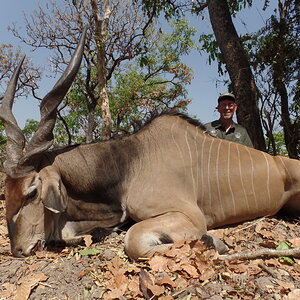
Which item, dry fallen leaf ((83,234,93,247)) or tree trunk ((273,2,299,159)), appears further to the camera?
tree trunk ((273,2,299,159))

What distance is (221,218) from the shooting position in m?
2.91

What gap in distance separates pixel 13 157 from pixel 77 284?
1.21 metres

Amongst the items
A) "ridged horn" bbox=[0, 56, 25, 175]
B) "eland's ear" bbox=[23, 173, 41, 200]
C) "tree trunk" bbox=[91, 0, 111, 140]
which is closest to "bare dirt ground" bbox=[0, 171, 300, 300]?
"eland's ear" bbox=[23, 173, 41, 200]

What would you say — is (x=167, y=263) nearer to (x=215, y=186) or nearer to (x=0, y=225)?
(x=215, y=186)

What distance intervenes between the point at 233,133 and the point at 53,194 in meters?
2.79

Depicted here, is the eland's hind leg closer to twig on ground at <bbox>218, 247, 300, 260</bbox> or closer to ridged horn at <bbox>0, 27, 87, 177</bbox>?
twig on ground at <bbox>218, 247, 300, 260</bbox>

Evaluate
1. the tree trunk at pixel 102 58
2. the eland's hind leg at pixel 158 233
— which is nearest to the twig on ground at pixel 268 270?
the eland's hind leg at pixel 158 233

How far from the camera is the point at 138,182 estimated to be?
2771 mm

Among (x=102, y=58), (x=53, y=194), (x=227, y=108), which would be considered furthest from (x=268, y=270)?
(x=102, y=58)

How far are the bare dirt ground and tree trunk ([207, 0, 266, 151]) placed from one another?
2.75m

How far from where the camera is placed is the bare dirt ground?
1.72 m

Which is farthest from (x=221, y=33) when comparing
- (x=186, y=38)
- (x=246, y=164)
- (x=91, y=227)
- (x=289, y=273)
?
(x=186, y=38)

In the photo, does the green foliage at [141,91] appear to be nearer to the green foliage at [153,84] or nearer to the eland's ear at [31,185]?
the green foliage at [153,84]

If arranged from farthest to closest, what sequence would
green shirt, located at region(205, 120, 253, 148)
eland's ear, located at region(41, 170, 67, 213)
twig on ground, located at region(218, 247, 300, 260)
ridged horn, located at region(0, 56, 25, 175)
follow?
green shirt, located at region(205, 120, 253, 148)
ridged horn, located at region(0, 56, 25, 175)
eland's ear, located at region(41, 170, 67, 213)
twig on ground, located at region(218, 247, 300, 260)
